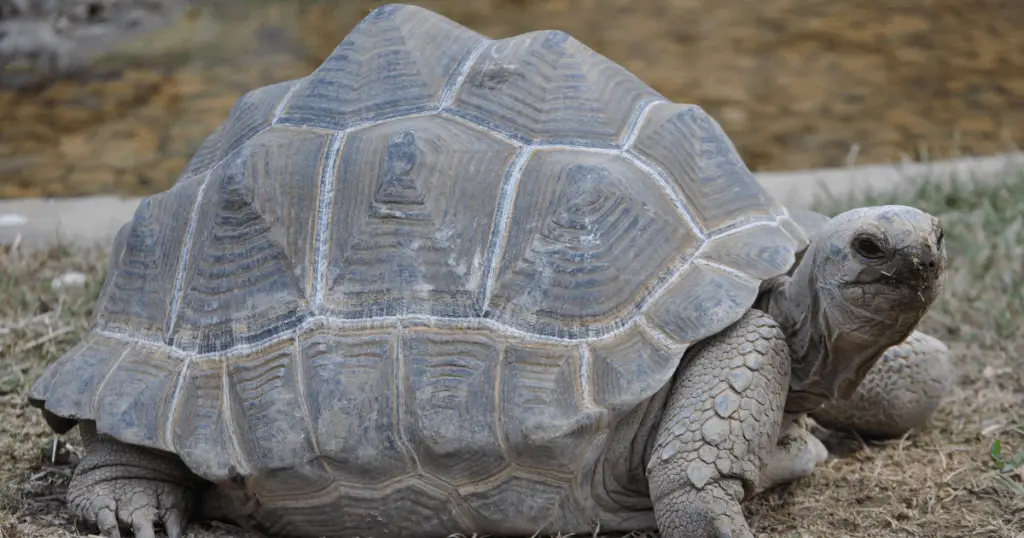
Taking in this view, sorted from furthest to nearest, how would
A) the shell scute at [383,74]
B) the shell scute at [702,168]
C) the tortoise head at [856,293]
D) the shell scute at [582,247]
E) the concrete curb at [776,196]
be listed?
the concrete curb at [776,196], the shell scute at [383,74], the shell scute at [702,168], the shell scute at [582,247], the tortoise head at [856,293]

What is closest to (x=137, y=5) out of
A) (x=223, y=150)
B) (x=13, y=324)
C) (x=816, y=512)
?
(x=13, y=324)

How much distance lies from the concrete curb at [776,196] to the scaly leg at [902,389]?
228 cm

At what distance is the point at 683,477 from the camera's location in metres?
2.82

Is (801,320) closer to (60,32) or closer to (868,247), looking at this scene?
(868,247)

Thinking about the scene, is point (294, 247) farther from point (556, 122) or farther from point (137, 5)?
point (137, 5)

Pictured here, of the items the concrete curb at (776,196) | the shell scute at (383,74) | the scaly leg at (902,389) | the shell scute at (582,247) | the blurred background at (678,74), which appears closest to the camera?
the shell scute at (582,247)

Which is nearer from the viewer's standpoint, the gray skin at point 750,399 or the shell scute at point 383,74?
the gray skin at point 750,399

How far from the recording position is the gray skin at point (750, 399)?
2.79 m

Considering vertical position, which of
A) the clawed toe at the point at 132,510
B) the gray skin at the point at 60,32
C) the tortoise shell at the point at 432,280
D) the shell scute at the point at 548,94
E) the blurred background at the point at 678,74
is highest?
the shell scute at the point at 548,94

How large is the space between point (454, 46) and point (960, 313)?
2496mm

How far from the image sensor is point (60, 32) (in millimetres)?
8719

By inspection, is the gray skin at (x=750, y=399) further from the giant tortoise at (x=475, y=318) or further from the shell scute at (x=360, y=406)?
the shell scute at (x=360, y=406)

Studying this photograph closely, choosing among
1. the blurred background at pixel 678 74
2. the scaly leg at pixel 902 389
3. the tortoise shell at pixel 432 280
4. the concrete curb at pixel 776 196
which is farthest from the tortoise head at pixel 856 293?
the blurred background at pixel 678 74

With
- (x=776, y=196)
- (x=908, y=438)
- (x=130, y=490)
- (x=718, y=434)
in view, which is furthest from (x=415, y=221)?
(x=776, y=196)
